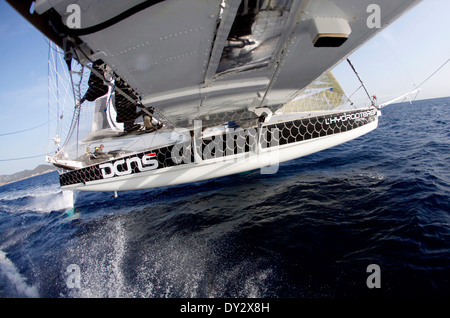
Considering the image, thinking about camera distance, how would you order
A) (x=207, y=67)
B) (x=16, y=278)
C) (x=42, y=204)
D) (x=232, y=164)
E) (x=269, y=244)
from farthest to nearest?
(x=42, y=204) < (x=232, y=164) < (x=16, y=278) < (x=269, y=244) < (x=207, y=67)

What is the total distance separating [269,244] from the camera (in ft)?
10.8

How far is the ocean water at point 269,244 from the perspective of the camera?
247cm

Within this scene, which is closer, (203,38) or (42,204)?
(203,38)

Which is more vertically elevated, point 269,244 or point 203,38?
point 203,38

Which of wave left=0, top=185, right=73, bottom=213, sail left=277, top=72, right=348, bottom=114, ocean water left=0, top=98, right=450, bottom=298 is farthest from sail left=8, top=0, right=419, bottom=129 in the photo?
wave left=0, top=185, right=73, bottom=213

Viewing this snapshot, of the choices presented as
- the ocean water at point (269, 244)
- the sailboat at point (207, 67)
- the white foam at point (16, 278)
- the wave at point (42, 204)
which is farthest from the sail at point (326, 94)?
the wave at point (42, 204)

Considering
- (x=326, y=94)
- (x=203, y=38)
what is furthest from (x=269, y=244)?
(x=326, y=94)

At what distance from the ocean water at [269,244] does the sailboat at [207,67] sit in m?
1.41

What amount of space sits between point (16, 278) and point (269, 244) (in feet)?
16.9

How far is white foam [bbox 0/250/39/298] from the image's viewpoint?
11.0 feet

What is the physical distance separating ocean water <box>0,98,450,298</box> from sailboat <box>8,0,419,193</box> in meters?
1.41

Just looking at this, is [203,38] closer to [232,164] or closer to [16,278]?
[232,164]

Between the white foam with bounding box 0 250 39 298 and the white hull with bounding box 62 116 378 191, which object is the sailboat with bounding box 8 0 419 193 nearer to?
the white hull with bounding box 62 116 378 191

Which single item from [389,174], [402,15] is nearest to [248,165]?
[389,174]
